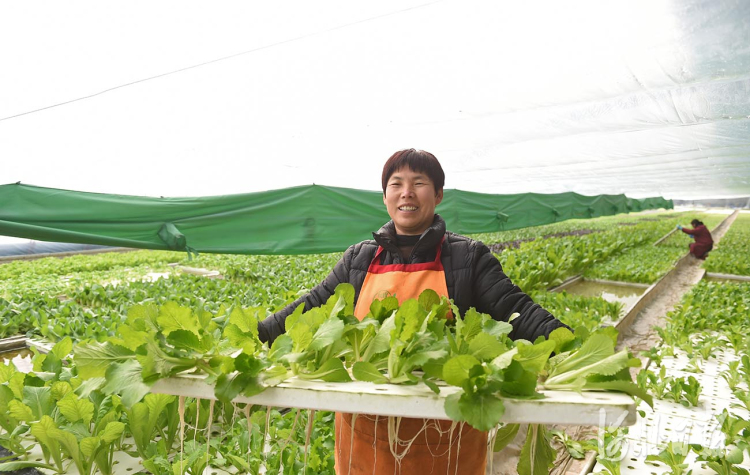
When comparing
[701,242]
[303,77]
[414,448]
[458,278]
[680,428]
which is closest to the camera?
[414,448]

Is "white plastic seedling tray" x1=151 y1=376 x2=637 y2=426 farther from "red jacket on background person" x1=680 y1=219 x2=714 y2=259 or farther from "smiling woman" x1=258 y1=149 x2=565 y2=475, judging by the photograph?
"red jacket on background person" x1=680 y1=219 x2=714 y2=259

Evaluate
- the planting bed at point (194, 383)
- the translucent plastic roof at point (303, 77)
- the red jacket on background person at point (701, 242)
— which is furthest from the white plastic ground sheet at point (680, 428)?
the red jacket on background person at point (701, 242)

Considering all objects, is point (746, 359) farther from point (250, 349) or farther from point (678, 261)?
point (678, 261)

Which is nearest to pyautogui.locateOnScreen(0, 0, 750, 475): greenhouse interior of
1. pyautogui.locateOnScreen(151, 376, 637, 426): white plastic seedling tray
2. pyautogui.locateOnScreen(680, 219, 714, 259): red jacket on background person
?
pyautogui.locateOnScreen(151, 376, 637, 426): white plastic seedling tray

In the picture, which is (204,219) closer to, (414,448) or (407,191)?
(407,191)

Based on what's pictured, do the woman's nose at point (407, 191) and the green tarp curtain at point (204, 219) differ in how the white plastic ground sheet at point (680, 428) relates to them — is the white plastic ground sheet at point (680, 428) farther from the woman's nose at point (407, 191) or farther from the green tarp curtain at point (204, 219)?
the green tarp curtain at point (204, 219)

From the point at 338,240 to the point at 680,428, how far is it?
11.0 feet

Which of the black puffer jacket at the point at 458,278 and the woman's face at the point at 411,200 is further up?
the woman's face at the point at 411,200

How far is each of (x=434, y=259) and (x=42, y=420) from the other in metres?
1.67

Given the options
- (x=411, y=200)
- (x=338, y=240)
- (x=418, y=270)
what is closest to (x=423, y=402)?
(x=418, y=270)

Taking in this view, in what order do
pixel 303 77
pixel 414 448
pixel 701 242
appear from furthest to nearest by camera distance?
pixel 701 242 → pixel 303 77 → pixel 414 448

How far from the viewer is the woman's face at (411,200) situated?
163 centimetres

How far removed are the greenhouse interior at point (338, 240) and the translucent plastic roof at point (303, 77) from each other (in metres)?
0.02

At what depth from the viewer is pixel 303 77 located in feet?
9.15
